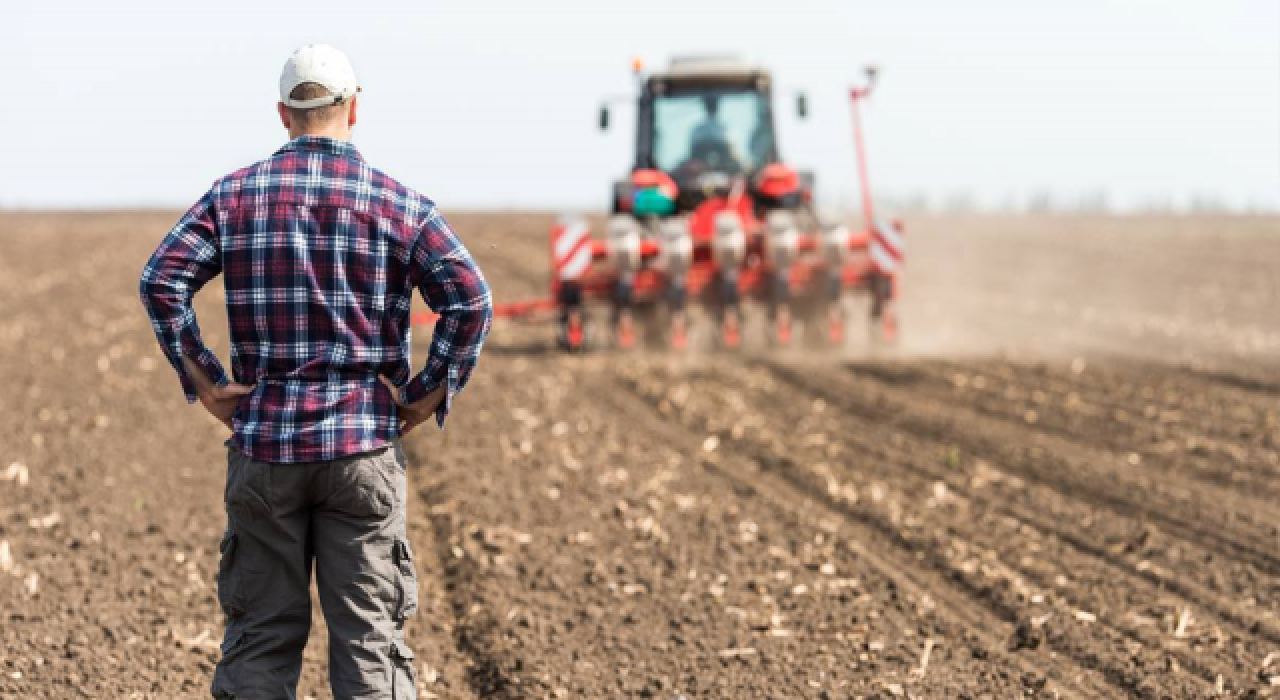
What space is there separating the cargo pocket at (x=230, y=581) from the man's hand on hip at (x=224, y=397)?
10.8 inches

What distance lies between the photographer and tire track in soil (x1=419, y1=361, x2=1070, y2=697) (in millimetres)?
5195

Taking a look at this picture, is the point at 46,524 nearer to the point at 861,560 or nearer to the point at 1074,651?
the point at 861,560

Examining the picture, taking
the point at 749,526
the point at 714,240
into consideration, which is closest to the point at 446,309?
the point at 749,526

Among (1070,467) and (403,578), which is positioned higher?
(403,578)

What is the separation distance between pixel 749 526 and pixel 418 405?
13.0ft

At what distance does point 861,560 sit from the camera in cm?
665

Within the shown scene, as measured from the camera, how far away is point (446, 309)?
135 inches

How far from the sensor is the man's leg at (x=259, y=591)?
3.43 meters

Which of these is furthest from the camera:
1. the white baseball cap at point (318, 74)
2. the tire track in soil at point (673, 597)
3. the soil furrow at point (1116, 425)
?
the soil furrow at point (1116, 425)

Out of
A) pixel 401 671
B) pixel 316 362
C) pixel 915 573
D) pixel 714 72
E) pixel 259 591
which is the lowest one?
pixel 915 573

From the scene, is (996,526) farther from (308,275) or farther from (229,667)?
(308,275)

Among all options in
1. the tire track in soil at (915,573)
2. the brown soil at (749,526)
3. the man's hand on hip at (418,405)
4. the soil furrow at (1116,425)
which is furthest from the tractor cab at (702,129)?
the man's hand on hip at (418,405)

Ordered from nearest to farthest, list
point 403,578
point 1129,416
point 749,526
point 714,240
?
1. point 403,578
2. point 749,526
3. point 1129,416
4. point 714,240

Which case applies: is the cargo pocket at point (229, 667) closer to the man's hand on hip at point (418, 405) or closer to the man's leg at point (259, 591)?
the man's leg at point (259, 591)
